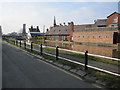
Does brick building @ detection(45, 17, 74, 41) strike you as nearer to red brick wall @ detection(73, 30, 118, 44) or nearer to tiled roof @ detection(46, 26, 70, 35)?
tiled roof @ detection(46, 26, 70, 35)

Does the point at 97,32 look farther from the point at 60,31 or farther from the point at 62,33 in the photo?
the point at 60,31

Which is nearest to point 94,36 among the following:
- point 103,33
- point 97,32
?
point 97,32

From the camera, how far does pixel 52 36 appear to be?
62656 mm

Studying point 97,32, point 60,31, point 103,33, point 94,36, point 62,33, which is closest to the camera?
point 103,33

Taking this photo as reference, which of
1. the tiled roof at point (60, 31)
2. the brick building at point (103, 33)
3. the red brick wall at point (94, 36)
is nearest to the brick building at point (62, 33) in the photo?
the tiled roof at point (60, 31)

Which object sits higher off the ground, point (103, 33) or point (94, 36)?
point (103, 33)

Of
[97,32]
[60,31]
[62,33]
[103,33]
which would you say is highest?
[60,31]

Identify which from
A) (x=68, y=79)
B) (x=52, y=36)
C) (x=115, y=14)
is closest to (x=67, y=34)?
(x=52, y=36)

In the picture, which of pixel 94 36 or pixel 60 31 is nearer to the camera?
pixel 94 36

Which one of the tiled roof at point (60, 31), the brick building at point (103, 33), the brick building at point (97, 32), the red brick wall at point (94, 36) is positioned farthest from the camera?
the tiled roof at point (60, 31)

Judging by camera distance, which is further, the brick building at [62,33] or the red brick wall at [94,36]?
the brick building at [62,33]

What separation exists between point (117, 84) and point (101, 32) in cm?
3851

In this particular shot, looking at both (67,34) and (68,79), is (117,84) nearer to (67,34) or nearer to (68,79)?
(68,79)

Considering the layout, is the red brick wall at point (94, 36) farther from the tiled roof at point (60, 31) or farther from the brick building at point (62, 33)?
the tiled roof at point (60, 31)
